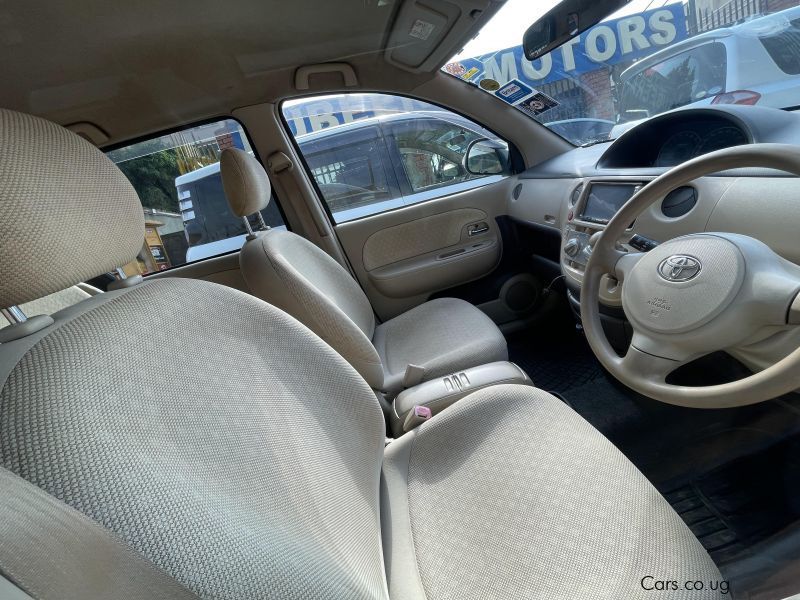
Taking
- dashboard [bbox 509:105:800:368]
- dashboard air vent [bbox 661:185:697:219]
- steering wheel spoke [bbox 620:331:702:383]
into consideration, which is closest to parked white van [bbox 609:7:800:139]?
dashboard [bbox 509:105:800:368]

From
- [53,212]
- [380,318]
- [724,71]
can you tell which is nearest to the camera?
[53,212]

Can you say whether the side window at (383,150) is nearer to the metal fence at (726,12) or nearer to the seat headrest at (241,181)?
the seat headrest at (241,181)

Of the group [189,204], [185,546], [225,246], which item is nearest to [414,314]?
[225,246]

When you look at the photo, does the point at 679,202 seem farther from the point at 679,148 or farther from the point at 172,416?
the point at 172,416

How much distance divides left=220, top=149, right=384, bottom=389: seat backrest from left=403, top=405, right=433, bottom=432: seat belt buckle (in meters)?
0.21

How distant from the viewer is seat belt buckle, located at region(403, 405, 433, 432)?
Answer: 118cm

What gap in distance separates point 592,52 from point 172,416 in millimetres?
1907

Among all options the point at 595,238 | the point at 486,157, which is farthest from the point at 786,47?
the point at 486,157

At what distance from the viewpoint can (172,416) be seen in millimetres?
604

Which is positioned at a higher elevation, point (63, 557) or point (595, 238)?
point (63, 557)

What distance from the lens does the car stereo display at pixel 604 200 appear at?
139cm

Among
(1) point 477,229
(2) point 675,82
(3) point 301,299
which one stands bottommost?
(1) point 477,229

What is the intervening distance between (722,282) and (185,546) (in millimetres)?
897

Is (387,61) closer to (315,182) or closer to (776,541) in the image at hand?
(315,182)
